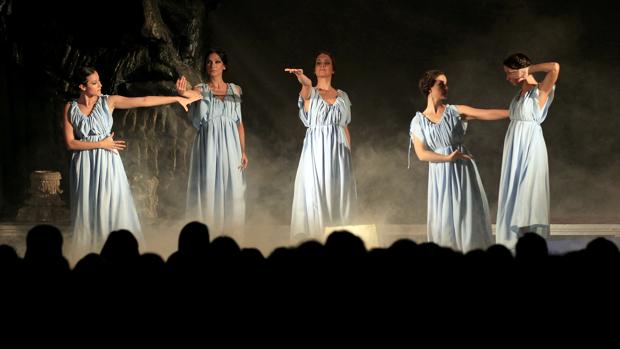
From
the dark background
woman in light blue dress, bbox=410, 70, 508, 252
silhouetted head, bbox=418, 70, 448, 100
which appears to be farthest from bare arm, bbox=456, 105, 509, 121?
the dark background

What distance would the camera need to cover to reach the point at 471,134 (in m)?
9.80

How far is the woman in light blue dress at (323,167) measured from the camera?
23.2ft

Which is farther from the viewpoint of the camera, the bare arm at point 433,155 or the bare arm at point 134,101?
the bare arm at point 134,101

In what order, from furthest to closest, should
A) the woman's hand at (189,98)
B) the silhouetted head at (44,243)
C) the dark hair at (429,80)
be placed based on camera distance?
the woman's hand at (189,98) → the dark hair at (429,80) → the silhouetted head at (44,243)

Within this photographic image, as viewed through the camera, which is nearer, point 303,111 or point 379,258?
point 379,258

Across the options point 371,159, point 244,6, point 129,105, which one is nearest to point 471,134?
point 371,159

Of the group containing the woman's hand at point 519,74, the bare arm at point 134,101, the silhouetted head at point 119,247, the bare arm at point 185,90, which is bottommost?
the silhouetted head at point 119,247

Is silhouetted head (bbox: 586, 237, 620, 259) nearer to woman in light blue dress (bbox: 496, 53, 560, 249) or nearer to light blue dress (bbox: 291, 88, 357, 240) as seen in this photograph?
woman in light blue dress (bbox: 496, 53, 560, 249)

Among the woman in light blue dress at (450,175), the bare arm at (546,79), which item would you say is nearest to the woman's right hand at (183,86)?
the woman in light blue dress at (450,175)

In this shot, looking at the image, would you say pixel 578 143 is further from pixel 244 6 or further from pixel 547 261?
pixel 547 261

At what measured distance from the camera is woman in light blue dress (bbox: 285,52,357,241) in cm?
707

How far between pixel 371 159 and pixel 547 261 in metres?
6.92

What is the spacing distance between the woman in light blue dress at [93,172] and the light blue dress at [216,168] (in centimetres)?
69

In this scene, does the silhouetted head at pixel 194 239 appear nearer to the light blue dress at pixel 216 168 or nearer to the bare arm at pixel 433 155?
the bare arm at pixel 433 155
